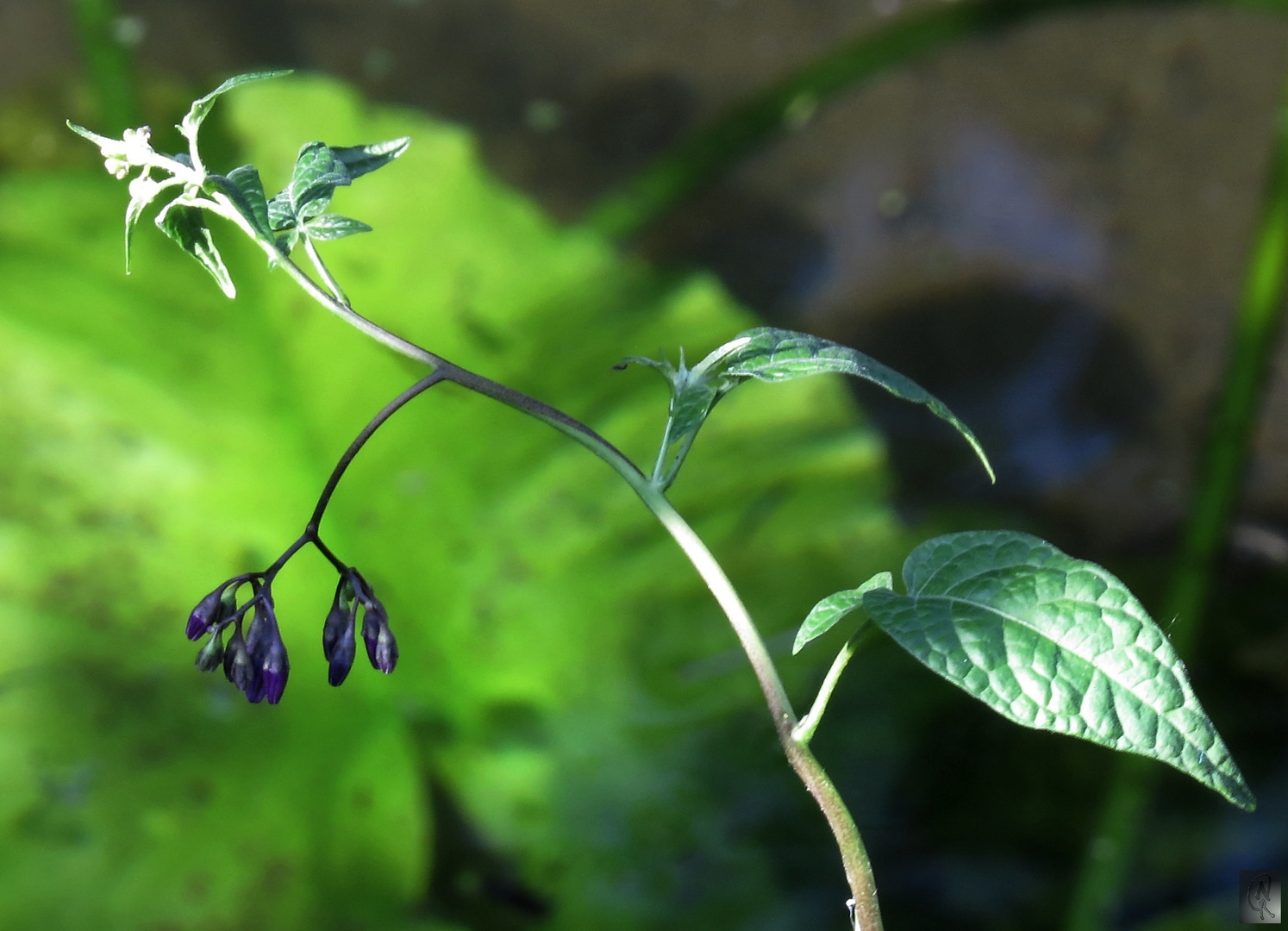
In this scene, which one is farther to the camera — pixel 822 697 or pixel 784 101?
pixel 784 101

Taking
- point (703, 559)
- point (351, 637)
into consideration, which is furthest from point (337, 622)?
point (703, 559)

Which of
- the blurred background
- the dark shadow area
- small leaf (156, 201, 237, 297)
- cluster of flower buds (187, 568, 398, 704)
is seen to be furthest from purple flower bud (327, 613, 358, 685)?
the dark shadow area

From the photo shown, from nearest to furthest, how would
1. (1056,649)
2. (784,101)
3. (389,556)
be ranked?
(1056,649) < (389,556) < (784,101)

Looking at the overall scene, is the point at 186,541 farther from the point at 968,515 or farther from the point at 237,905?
the point at 968,515

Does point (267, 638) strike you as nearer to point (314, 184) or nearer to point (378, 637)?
point (378, 637)

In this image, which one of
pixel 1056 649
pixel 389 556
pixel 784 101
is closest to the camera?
pixel 1056 649

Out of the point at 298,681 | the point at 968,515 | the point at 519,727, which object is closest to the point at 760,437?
the point at 968,515
